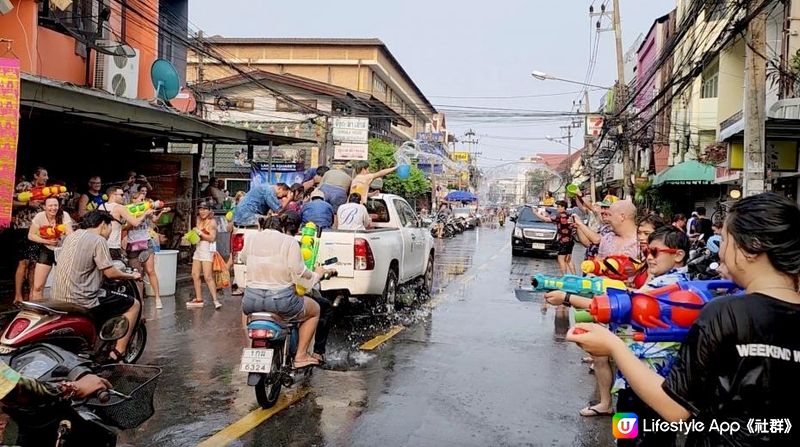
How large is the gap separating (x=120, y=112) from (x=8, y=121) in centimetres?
307

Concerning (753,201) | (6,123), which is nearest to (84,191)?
(6,123)

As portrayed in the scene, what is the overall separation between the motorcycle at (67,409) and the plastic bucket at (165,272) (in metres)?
8.63

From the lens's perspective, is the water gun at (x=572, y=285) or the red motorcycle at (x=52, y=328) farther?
the red motorcycle at (x=52, y=328)

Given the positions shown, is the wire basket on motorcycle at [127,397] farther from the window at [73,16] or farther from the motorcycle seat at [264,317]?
the window at [73,16]

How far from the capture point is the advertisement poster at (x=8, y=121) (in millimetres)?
8734

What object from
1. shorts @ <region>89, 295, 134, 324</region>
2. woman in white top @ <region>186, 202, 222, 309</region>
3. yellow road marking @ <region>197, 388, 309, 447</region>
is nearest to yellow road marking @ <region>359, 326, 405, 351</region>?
yellow road marking @ <region>197, 388, 309, 447</region>

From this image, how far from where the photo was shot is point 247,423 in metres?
5.43

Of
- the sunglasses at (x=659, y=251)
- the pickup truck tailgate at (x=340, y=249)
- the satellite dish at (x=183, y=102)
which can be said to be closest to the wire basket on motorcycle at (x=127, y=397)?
the sunglasses at (x=659, y=251)

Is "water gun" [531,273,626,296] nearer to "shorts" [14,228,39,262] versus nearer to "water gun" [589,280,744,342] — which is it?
"water gun" [589,280,744,342]

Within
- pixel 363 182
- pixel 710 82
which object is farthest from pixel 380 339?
pixel 710 82

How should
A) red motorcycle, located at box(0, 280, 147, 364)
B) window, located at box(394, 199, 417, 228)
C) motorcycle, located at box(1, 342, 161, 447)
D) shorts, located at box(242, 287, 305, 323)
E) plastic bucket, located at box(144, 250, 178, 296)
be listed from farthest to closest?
plastic bucket, located at box(144, 250, 178, 296) < window, located at box(394, 199, 417, 228) < shorts, located at box(242, 287, 305, 323) < red motorcycle, located at box(0, 280, 147, 364) < motorcycle, located at box(1, 342, 161, 447)

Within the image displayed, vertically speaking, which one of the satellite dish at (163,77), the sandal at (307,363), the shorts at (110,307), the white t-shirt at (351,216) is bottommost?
the sandal at (307,363)

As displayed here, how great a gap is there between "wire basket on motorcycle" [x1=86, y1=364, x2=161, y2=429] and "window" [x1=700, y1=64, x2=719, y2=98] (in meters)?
24.6

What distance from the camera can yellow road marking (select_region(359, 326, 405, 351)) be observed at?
8.34 meters
